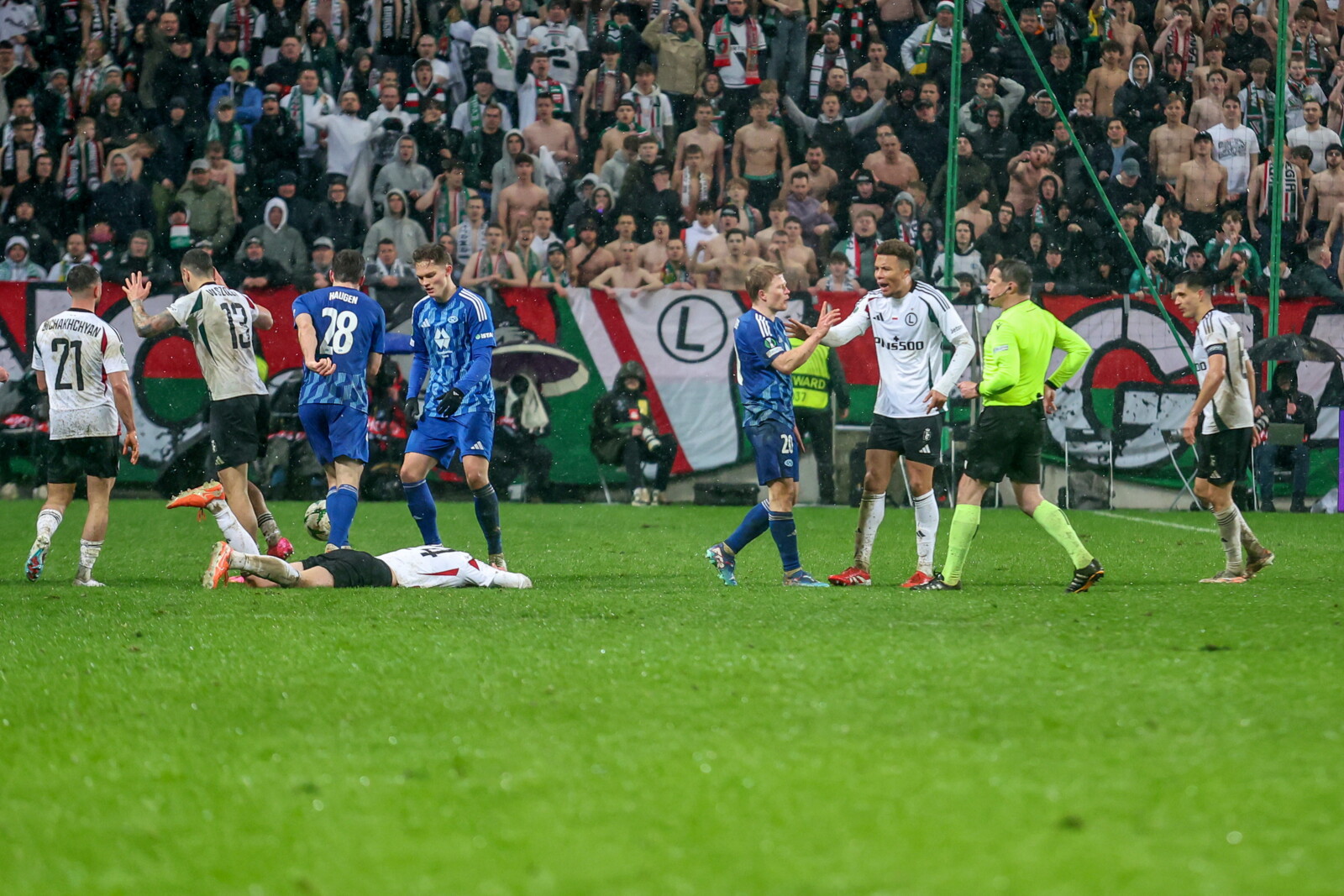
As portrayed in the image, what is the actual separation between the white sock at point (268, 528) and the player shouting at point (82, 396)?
1012mm

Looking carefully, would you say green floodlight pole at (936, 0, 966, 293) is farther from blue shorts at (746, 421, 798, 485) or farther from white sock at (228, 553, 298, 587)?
white sock at (228, 553, 298, 587)

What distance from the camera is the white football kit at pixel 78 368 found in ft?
28.7

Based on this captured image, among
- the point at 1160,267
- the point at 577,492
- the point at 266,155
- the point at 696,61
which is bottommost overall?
the point at 577,492

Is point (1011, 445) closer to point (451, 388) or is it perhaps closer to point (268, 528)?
point (451, 388)

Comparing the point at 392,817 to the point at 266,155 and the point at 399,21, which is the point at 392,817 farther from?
the point at 399,21

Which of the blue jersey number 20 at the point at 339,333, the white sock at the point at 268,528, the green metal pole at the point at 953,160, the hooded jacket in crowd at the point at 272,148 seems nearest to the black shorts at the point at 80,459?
the white sock at the point at 268,528

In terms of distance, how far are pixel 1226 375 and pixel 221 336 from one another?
6.51 meters

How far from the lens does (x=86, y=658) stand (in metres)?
5.54

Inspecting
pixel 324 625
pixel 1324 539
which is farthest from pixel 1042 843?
pixel 1324 539

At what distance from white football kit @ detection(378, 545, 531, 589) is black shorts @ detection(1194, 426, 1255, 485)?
4.56m

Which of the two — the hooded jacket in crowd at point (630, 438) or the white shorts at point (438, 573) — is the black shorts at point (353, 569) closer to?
the white shorts at point (438, 573)

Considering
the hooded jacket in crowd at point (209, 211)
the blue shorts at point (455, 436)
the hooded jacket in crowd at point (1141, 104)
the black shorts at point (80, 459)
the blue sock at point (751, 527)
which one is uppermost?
the hooded jacket in crowd at point (1141, 104)

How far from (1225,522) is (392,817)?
7.11 m

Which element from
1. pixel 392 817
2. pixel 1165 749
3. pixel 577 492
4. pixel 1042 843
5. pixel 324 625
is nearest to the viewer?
pixel 1042 843
